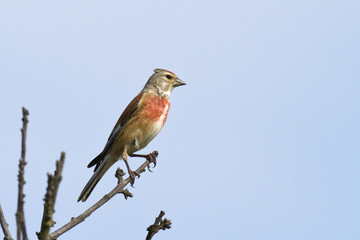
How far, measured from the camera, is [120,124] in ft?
26.1

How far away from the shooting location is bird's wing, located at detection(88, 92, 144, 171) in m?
7.75

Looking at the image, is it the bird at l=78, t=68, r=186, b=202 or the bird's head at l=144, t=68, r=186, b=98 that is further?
the bird's head at l=144, t=68, r=186, b=98

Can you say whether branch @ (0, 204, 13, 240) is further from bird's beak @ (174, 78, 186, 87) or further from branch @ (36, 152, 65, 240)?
bird's beak @ (174, 78, 186, 87)

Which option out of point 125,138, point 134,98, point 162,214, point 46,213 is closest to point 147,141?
point 125,138

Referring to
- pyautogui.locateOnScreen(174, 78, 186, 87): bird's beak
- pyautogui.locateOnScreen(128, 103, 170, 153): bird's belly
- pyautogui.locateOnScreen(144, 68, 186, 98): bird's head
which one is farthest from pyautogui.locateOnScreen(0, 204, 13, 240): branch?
pyautogui.locateOnScreen(174, 78, 186, 87): bird's beak

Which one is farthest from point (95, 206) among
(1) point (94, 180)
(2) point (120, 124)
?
(2) point (120, 124)

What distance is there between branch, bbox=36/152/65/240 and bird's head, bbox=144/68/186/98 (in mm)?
5937

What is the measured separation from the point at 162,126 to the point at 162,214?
389 centimetres

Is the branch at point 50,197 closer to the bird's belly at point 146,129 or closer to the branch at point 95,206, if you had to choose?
the branch at point 95,206

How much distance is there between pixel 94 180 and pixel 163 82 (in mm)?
2013

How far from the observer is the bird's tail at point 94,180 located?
7141 millimetres

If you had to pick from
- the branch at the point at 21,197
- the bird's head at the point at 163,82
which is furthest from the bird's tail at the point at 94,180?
the branch at the point at 21,197

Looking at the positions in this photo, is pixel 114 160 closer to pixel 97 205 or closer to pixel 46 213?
pixel 97 205

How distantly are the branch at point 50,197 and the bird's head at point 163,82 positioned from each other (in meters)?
5.94
